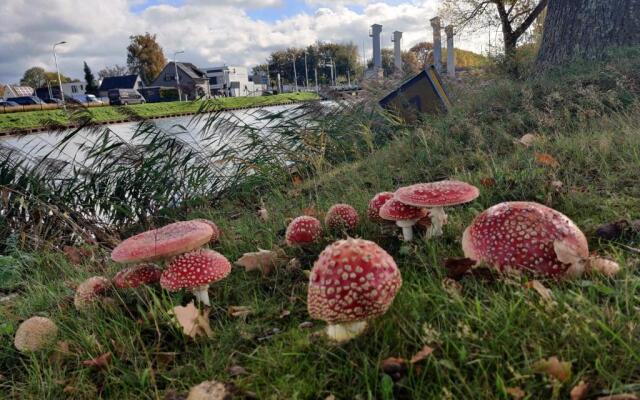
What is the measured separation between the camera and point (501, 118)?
192 inches

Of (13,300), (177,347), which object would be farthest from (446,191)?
(13,300)

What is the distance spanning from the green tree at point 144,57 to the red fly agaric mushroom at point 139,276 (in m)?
82.6

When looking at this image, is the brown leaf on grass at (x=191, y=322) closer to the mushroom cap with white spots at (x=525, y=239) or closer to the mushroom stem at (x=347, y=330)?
the mushroom stem at (x=347, y=330)

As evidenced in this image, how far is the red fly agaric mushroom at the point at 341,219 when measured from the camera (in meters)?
2.55

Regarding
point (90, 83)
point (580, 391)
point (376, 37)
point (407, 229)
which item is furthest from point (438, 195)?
point (90, 83)

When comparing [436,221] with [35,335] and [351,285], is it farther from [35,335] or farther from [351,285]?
[35,335]

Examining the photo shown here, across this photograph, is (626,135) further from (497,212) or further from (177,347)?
(177,347)

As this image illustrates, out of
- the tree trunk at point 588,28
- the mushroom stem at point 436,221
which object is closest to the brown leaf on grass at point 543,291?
the mushroom stem at point 436,221

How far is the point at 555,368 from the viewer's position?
4.01ft

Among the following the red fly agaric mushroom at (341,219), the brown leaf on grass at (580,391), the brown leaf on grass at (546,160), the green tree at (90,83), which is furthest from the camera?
the green tree at (90,83)

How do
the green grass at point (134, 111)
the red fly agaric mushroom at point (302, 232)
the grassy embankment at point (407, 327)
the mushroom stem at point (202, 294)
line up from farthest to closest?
the green grass at point (134, 111), the red fly agaric mushroom at point (302, 232), the mushroom stem at point (202, 294), the grassy embankment at point (407, 327)

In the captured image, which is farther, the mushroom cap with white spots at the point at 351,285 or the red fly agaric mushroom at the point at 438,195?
the red fly agaric mushroom at the point at 438,195

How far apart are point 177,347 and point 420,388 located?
1080 millimetres

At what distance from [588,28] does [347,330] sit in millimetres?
6445
